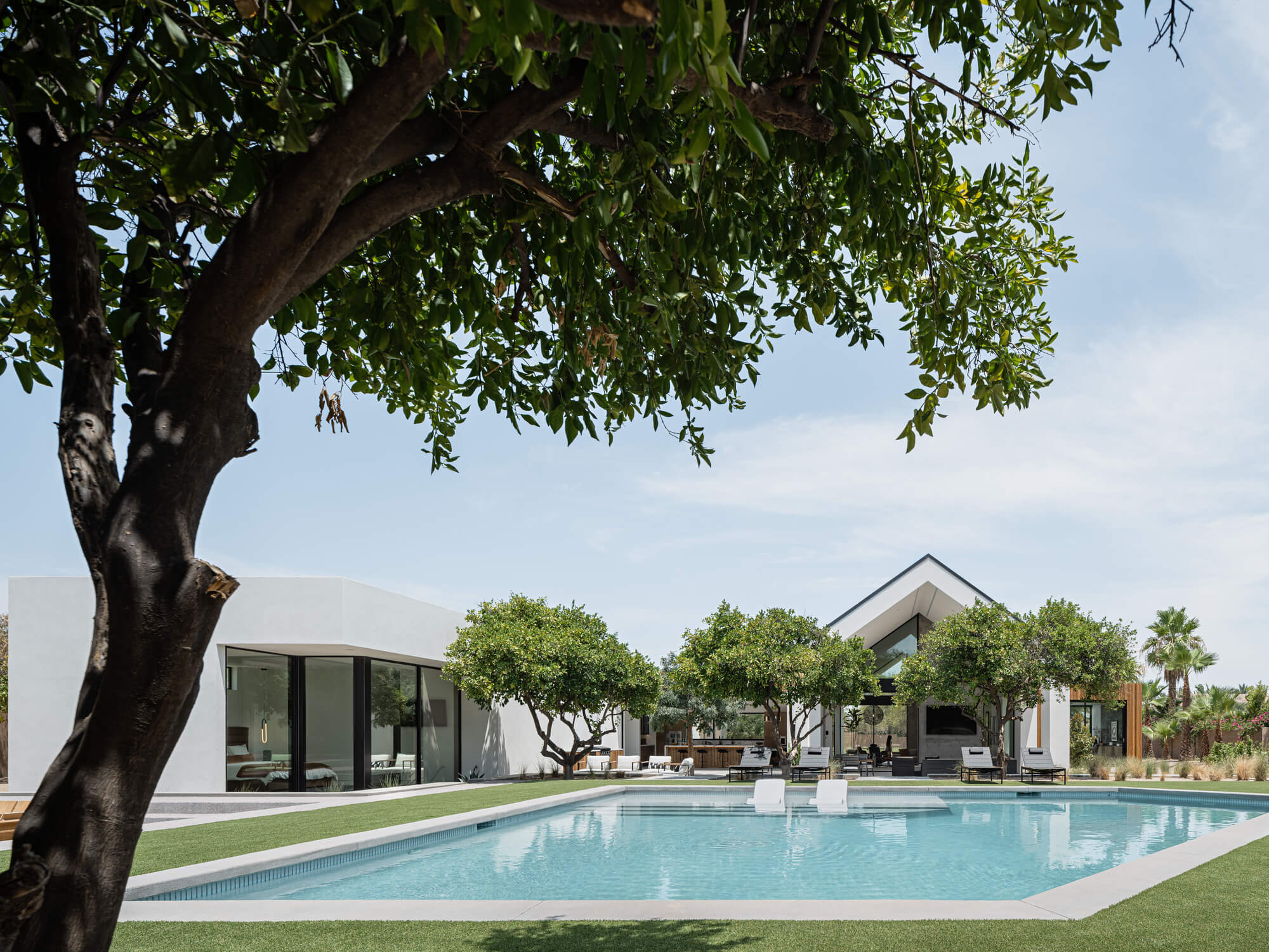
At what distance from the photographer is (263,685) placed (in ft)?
65.4

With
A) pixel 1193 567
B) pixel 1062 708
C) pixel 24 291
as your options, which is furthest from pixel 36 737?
pixel 1193 567

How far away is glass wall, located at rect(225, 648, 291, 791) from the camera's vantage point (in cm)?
1914

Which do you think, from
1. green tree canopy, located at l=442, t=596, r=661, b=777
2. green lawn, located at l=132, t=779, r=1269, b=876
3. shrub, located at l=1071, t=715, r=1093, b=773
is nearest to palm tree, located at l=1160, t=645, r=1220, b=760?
shrub, located at l=1071, t=715, r=1093, b=773

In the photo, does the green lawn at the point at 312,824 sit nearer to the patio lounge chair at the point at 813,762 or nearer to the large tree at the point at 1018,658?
the patio lounge chair at the point at 813,762

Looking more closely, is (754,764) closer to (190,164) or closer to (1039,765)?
(1039,765)

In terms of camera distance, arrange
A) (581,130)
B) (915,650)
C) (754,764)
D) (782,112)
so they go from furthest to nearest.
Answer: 1. (915,650)
2. (754,764)
3. (581,130)
4. (782,112)

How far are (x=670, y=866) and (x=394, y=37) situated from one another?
34.4 ft

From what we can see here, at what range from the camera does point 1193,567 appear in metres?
37.7

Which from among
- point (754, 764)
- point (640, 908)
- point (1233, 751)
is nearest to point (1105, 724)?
point (1233, 751)

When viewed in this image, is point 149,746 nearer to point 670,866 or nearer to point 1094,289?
point 670,866

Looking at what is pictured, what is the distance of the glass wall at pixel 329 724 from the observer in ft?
66.1

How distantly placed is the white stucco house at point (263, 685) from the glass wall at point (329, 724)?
0.02 meters

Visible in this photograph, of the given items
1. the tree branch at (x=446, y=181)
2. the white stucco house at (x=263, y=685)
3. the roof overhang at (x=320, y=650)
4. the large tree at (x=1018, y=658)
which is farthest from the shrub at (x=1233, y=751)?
the tree branch at (x=446, y=181)

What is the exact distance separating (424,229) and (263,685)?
1765 cm
